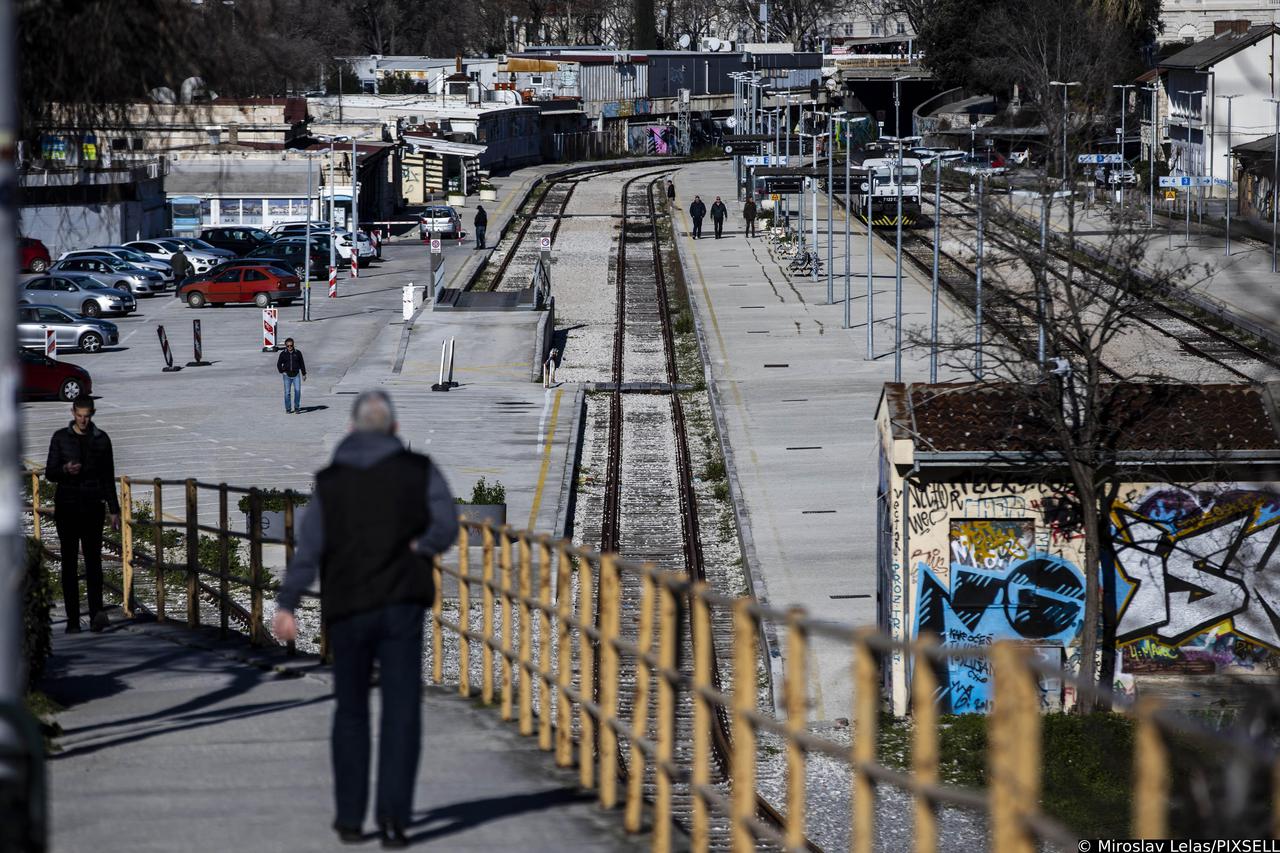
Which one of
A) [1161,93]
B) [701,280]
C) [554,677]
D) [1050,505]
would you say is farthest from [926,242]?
[554,677]

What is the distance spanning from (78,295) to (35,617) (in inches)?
1673

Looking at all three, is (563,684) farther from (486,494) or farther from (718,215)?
(718,215)

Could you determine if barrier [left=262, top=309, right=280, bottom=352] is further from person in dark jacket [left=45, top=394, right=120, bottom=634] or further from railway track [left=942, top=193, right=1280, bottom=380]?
person in dark jacket [left=45, top=394, right=120, bottom=634]

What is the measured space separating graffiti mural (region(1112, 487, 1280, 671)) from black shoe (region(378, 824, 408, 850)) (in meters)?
14.5

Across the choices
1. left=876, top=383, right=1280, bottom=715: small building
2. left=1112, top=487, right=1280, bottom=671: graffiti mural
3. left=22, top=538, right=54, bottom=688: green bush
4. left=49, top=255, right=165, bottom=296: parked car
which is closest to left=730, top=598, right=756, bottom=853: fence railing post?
left=22, top=538, right=54, bottom=688: green bush

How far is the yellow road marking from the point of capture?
27.8 m

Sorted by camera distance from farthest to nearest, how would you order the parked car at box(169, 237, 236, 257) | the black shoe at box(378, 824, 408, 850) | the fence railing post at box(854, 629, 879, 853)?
the parked car at box(169, 237, 236, 257), the black shoe at box(378, 824, 408, 850), the fence railing post at box(854, 629, 879, 853)

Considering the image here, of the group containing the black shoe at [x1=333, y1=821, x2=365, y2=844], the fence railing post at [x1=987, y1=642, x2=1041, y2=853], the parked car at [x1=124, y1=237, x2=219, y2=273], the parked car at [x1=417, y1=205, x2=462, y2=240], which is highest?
the parked car at [x1=417, y1=205, x2=462, y2=240]

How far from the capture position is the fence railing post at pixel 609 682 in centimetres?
796

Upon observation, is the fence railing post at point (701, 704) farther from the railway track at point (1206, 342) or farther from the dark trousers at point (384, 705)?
the railway track at point (1206, 342)

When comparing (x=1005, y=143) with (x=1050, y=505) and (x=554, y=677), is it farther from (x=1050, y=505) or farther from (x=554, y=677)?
(x=554, y=677)

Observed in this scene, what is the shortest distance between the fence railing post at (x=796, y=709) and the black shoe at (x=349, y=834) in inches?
70.7

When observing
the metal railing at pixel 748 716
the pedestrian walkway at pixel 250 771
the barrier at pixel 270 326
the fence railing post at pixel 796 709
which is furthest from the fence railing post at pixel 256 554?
the barrier at pixel 270 326

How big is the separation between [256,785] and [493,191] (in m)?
77.5
